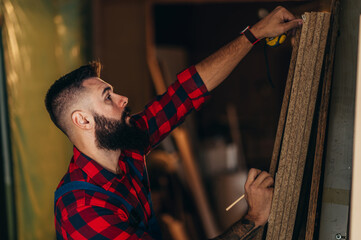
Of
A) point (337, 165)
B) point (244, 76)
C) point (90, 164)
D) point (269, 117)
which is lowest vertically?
point (269, 117)

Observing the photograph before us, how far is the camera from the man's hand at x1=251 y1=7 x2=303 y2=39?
43.5 inches

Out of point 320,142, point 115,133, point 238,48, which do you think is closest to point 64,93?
point 115,133

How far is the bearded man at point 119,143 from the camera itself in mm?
1155

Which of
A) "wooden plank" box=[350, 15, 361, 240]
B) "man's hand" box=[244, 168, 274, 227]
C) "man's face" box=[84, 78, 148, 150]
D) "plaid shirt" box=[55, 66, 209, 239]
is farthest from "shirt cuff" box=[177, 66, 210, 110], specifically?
"wooden plank" box=[350, 15, 361, 240]

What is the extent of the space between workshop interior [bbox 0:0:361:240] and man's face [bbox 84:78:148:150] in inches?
22.4

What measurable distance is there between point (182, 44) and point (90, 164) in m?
3.88

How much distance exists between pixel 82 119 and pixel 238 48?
2.08 ft

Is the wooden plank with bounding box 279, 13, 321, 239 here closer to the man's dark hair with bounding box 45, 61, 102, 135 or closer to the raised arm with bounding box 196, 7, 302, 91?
the raised arm with bounding box 196, 7, 302, 91

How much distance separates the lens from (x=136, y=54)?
13.3 feet

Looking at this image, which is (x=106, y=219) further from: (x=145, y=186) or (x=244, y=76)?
(x=244, y=76)

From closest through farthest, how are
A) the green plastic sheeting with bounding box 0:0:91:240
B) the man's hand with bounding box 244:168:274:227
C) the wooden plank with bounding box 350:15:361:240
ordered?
the wooden plank with bounding box 350:15:361:240, the man's hand with bounding box 244:168:274:227, the green plastic sheeting with bounding box 0:0:91:240

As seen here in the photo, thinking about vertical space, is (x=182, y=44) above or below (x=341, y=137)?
above

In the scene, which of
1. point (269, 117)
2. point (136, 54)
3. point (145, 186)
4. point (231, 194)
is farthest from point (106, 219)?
point (269, 117)

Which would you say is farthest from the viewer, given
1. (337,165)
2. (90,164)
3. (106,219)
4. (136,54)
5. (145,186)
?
(136,54)
